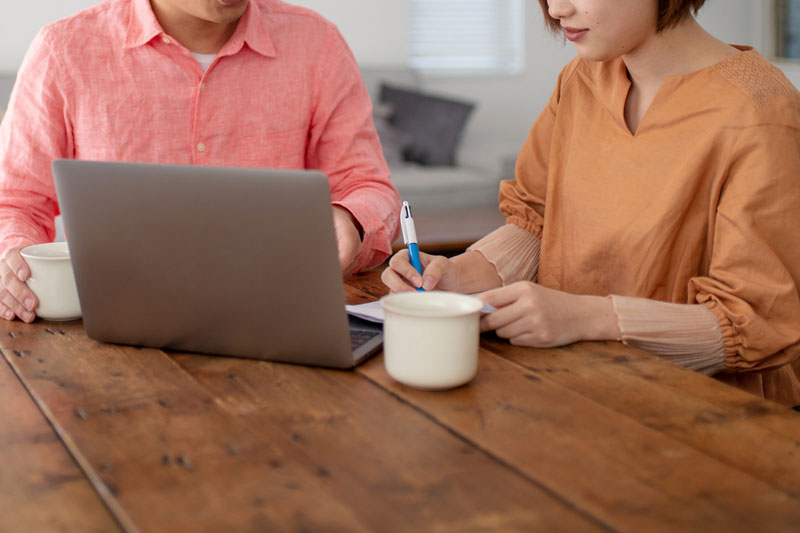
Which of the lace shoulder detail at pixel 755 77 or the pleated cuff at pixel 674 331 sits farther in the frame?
the lace shoulder detail at pixel 755 77

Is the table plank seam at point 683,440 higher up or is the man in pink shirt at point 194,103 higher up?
the man in pink shirt at point 194,103

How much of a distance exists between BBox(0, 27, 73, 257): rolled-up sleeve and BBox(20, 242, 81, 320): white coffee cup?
262 millimetres

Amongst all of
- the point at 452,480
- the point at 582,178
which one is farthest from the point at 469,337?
the point at 582,178

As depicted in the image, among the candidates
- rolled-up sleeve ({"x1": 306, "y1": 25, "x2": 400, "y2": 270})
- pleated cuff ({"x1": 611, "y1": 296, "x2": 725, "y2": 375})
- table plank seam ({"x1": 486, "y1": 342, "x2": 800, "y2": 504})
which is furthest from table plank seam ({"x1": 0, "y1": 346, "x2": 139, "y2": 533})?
rolled-up sleeve ({"x1": 306, "y1": 25, "x2": 400, "y2": 270})

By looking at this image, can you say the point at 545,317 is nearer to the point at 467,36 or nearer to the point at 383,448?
the point at 383,448

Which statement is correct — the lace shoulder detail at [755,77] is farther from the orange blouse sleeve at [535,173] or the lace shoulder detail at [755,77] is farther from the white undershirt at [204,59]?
the white undershirt at [204,59]

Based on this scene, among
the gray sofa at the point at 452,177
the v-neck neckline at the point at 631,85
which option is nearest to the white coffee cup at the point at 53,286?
the v-neck neckline at the point at 631,85

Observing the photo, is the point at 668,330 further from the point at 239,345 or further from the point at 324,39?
the point at 324,39

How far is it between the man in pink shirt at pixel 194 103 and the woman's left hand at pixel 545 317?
1.05 ft

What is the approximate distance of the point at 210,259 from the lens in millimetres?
890

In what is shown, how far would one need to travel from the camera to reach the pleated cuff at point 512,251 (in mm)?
1355

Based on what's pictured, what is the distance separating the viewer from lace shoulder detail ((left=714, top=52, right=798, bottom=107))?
114 centimetres

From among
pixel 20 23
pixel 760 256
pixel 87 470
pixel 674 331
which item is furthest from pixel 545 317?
pixel 20 23

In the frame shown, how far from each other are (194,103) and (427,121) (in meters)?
Answer: 3.00
